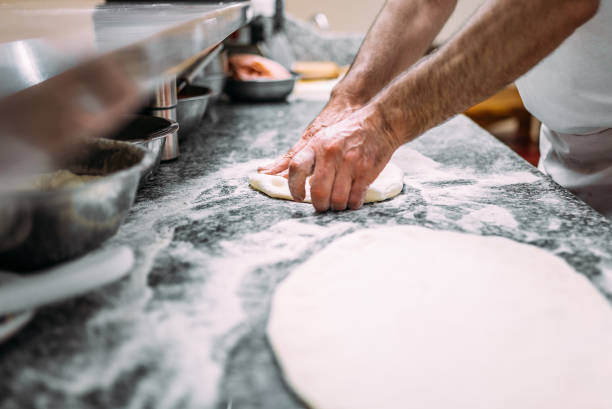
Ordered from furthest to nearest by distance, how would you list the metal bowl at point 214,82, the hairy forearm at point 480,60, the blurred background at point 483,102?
the blurred background at point 483,102 < the metal bowl at point 214,82 < the hairy forearm at point 480,60

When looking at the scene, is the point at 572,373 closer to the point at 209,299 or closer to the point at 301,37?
the point at 209,299

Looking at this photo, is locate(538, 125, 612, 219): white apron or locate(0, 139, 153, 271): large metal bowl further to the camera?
locate(538, 125, 612, 219): white apron

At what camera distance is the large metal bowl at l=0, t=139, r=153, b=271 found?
0.57 meters

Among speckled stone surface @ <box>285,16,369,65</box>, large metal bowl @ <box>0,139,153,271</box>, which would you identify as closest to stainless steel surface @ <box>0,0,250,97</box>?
large metal bowl @ <box>0,139,153,271</box>

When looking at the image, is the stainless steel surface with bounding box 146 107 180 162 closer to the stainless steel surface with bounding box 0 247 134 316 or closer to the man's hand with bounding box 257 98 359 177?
the man's hand with bounding box 257 98 359 177

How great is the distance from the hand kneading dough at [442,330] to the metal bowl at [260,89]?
4.83 ft

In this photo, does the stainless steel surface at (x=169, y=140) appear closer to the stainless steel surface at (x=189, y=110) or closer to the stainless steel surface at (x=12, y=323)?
the stainless steel surface at (x=189, y=110)

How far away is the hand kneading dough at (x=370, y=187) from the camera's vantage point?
3.54 feet

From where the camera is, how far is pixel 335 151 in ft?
3.20

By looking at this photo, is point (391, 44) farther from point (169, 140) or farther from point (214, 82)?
point (214, 82)

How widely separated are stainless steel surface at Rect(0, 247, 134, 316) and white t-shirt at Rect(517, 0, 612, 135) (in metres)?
1.05

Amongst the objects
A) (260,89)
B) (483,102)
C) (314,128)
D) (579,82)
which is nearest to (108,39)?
(314,128)

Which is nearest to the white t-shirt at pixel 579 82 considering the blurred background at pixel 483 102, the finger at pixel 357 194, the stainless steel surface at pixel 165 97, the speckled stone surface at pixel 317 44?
the finger at pixel 357 194

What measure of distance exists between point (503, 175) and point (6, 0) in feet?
7.29
